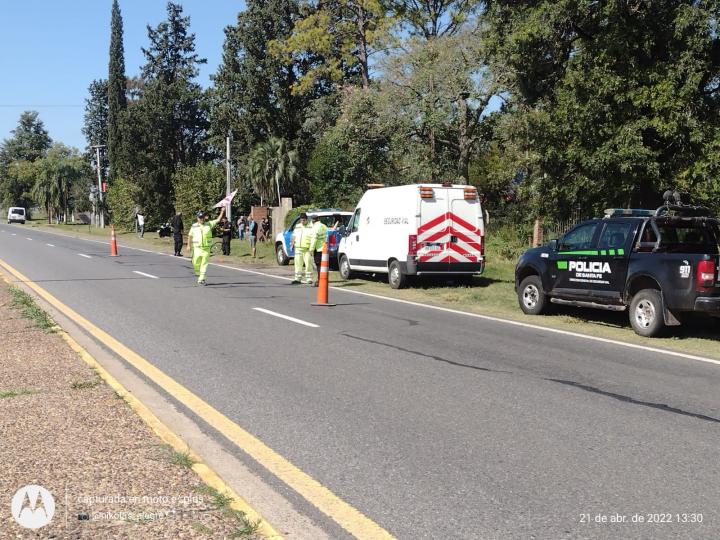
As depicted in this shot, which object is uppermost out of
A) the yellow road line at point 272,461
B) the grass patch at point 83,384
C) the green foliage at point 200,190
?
the green foliage at point 200,190

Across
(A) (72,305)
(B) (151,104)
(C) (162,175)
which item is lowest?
(A) (72,305)

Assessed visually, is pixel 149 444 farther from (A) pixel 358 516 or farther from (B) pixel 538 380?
(B) pixel 538 380

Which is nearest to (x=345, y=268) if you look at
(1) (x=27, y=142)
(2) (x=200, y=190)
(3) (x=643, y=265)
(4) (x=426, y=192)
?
(4) (x=426, y=192)

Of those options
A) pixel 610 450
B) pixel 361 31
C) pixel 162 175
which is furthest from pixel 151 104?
pixel 610 450

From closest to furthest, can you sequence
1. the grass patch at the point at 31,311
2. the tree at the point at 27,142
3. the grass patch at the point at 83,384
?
the grass patch at the point at 83,384 → the grass patch at the point at 31,311 → the tree at the point at 27,142

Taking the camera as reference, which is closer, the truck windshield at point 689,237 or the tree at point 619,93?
the truck windshield at point 689,237

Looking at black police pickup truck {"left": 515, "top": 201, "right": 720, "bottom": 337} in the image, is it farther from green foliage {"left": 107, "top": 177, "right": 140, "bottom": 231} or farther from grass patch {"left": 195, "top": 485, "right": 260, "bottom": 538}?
green foliage {"left": 107, "top": 177, "right": 140, "bottom": 231}

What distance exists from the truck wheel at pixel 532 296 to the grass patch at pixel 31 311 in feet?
27.0

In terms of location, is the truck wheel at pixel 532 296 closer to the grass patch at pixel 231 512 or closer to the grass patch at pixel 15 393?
the grass patch at pixel 15 393

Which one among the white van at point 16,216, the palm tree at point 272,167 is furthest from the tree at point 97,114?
the palm tree at point 272,167

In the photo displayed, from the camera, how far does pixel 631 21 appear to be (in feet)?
51.6

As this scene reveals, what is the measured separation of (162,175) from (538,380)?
2202 inches

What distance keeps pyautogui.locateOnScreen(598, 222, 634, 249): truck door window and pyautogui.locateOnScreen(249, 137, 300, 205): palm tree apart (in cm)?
3229

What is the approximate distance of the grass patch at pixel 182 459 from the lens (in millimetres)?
4582
